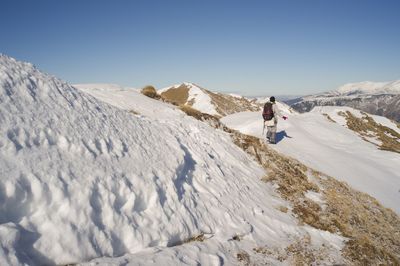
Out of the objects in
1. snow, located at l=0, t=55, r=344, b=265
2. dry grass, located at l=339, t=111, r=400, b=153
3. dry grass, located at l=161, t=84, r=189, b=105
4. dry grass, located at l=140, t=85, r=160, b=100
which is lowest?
dry grass, located at l=339, t=111, r=400, b=153

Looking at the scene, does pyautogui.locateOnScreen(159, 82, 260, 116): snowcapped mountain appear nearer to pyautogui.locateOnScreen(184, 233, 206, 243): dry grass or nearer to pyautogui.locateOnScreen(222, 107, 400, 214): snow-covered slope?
pyautogui.locateOnScreen(222, 107, 400, 214): snow-covered slope

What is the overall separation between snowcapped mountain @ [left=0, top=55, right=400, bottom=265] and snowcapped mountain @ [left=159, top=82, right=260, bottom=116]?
5323 cm

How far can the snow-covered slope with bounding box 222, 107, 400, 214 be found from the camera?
17203 millimetres

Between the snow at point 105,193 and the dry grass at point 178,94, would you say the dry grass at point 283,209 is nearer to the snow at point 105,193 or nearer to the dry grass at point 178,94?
the snow at point 105,193

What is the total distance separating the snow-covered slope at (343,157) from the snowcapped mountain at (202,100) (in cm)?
3949

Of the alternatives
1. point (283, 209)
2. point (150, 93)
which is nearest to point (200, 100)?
point (150, 93)

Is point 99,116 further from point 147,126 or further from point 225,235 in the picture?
point 225,235

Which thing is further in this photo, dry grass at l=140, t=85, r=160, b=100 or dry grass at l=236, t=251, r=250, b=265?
dry grass at l=140, t=85, r=160, b=100

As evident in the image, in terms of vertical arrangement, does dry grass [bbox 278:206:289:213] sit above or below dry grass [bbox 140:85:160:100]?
below

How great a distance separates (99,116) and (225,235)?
561cm

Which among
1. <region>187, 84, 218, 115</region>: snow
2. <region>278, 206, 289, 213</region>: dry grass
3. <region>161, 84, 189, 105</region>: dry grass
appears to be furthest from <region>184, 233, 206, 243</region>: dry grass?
<region>161, 84, 189, 105</region>: dry grass

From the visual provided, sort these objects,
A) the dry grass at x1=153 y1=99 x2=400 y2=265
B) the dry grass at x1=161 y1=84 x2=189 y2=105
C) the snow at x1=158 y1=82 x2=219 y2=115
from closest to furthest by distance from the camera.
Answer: the dry grass at x1=153 y1=99 x2=400 y2=265
the snow at x1=158 y1=82 x2=219 y2=115
the dry grass at x1=161 y1=84 x2=189 y2=105

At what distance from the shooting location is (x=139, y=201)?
748 cm

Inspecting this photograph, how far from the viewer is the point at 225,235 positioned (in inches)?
331
